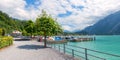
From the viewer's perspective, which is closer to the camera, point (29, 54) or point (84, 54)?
point (29, 54)

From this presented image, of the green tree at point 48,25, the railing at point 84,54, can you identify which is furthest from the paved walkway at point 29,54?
the green tree at point 48,25

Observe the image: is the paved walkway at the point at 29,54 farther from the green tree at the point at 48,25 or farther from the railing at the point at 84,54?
the green tree at the point at 48,25

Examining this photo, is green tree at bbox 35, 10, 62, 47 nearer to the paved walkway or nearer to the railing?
the railing

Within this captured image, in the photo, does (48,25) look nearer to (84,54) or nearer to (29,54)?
(84,54)

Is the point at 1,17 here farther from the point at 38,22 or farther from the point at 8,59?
the point at 8,59

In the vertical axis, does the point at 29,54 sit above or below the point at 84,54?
above

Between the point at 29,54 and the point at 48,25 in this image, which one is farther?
the point at 48,25

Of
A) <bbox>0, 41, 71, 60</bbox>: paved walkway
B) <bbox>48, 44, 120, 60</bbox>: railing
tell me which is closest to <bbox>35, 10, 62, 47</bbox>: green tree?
<bbox>48, 44, 120, 60</bbox>: railing

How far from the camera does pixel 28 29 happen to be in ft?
247

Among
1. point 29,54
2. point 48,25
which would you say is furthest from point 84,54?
point 29,54

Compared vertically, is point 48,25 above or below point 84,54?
above

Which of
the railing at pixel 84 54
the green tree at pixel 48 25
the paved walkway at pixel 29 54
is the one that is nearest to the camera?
the railing at pixel 84 54

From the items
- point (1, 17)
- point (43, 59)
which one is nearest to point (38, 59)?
point (43, 59)

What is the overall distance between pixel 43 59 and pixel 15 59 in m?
2.26
